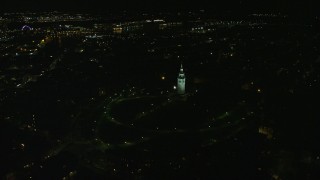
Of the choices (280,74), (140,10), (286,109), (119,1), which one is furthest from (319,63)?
(119,1)

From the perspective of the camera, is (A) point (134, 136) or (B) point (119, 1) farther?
(B) point (119, 1)

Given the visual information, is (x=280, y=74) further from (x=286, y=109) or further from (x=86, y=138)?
(x=86, y=138)

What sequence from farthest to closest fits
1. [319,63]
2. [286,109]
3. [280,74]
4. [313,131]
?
1. [319,63]
2. [280,74]
3. [286,109]
4. [313,131]

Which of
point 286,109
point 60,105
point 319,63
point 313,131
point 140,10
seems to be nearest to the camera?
point 313,131

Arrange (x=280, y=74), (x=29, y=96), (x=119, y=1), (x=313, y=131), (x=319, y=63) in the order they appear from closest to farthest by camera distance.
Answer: (x=313, y=131) < (x=29, y=96) < (x=280, y=74) < (x=319, y=63) < (x=119, y=1)

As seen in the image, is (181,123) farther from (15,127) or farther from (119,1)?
(119,1)

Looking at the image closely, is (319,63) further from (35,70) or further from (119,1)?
(119,1)

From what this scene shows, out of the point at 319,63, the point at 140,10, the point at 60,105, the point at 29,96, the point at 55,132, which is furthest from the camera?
the point at 140,10

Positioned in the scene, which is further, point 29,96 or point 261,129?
point 29,96

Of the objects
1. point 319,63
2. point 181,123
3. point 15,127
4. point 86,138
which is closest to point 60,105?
point 15,127
